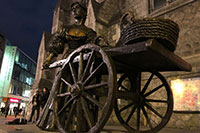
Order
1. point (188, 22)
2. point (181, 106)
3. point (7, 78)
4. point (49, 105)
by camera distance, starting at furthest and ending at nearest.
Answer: point (7, 78) → point (188, 22) → point (181, 106) → point (49, 105)

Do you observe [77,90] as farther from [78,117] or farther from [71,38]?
[71,38]

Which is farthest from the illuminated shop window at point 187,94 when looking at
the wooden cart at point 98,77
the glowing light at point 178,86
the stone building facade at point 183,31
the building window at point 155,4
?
the building window at point 155,4

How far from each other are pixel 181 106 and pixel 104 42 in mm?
3758

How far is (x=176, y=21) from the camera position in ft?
19.9

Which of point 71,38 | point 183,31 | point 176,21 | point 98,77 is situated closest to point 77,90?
point 98,77

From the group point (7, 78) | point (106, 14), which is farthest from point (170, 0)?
point (7, 78)

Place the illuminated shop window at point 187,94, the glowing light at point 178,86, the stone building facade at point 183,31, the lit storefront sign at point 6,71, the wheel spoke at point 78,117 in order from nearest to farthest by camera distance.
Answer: the wheel spoke at point 78,117, the illuminated shop window at point 187,94, the stone building facade at point 183,31, the glowing light at point 178,86, the lit storefront sign at point 6,71

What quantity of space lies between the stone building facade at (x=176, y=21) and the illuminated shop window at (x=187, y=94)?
5.4 inches

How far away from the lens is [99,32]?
298 inches

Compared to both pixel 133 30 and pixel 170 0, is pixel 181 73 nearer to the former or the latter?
pixel 170 0

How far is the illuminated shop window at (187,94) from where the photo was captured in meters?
4.91

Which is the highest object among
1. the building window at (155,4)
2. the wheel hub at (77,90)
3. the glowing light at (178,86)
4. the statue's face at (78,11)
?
the building window at (155,4)

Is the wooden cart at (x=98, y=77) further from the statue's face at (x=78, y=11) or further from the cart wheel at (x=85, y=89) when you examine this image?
the statue's face at (x=78, y=11)

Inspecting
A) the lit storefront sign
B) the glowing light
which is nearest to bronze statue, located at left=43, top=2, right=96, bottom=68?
the glowing light
